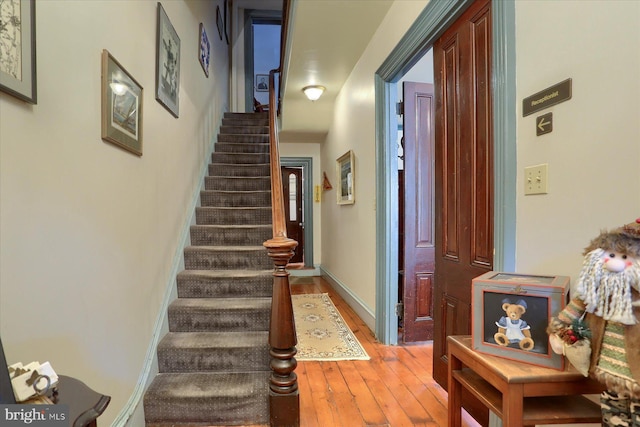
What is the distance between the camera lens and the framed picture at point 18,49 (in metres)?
0.87

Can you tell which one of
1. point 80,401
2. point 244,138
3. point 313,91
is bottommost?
point 80,401

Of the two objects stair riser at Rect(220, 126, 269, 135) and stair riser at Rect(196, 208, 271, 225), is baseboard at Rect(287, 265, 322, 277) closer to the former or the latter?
stair riser at Rect(220, 126, 269, 135)

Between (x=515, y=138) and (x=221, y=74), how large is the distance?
15.7 feet

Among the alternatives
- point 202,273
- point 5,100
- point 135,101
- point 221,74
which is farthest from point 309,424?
point 221,74

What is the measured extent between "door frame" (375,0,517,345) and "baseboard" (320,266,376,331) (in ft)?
0.75

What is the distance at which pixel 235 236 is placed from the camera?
295 centimetres

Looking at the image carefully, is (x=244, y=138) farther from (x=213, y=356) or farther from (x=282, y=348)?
(x=282, y=348)

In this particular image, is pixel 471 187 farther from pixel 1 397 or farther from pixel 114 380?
pixel 114 380

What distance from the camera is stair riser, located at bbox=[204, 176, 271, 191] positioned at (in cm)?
361

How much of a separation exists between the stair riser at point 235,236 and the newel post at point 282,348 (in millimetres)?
Result: 1223

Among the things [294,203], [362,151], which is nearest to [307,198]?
[294,203]

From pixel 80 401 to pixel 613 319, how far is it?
1278 mm

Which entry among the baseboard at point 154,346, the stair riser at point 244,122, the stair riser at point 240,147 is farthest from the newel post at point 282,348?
the stair riser at point 244,122

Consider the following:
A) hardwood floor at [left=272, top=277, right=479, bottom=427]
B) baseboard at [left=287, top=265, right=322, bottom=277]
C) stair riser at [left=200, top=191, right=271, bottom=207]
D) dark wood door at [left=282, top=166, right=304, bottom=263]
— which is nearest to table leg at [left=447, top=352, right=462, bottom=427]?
hardwood floor at [left=272, top=277, right=479, bottom=427]
